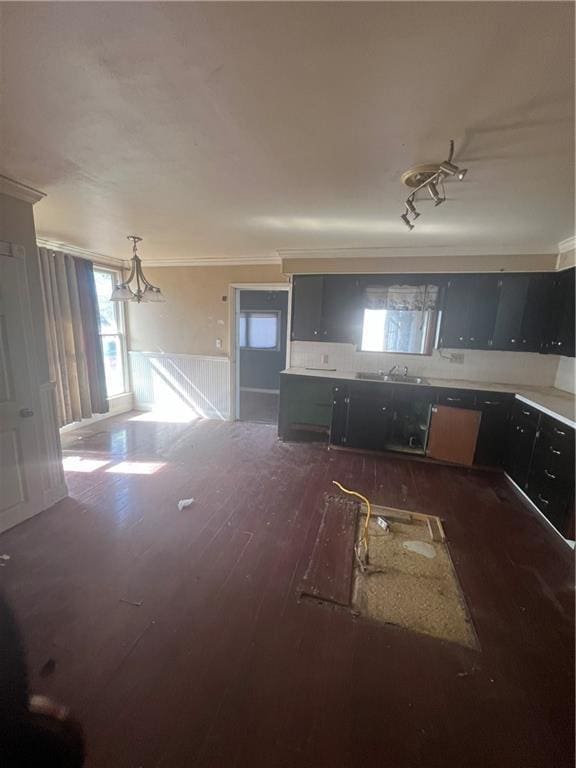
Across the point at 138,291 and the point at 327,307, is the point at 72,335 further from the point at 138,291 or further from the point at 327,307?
the point at 327,307

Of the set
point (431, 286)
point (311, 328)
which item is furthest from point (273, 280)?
point (431, 286)

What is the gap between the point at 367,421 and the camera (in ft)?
12.3

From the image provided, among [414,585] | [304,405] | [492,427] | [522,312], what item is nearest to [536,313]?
[522,312]

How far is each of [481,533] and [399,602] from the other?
3.58 ft

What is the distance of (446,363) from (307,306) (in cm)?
196

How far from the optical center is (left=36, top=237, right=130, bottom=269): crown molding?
3.69 m

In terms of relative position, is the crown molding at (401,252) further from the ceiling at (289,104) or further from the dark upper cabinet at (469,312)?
the ceiling at (289,104)

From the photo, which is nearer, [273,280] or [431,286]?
[431,286]

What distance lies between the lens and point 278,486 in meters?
2.97

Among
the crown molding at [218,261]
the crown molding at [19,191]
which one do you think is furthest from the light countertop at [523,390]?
the crown molding at [19,191]

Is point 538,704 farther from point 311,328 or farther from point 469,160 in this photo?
point 311,328

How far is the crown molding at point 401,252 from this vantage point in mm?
3393

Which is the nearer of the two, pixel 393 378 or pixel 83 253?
pixel 393 378

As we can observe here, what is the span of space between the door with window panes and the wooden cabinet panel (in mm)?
4735
